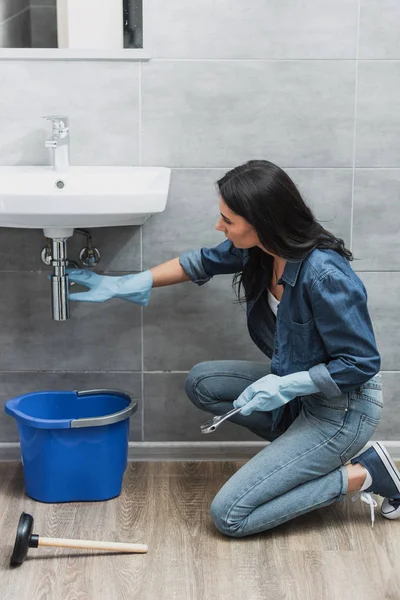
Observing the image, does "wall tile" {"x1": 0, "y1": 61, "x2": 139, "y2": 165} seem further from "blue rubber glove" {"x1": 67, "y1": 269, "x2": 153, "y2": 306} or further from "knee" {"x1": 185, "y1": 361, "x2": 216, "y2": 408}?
"knee" {"x1": 185, "y1": 361, "x2": 216, "y2": 408}

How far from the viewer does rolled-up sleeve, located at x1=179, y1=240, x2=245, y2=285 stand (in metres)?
2.31

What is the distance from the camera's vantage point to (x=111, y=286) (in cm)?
228

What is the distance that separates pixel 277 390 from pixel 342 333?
8.3 inches

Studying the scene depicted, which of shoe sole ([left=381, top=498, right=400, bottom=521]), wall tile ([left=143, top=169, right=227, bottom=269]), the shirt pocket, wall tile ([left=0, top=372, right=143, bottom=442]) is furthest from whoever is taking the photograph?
wall tile ([left=0, top=372, right=143, bottom=442])

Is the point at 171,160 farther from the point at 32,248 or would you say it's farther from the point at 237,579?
the point at 237,579

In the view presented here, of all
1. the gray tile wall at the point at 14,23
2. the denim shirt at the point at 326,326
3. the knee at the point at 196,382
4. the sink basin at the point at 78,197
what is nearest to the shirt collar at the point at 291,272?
the denim shirt at the point at 326,326

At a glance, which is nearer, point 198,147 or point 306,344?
point 306,344

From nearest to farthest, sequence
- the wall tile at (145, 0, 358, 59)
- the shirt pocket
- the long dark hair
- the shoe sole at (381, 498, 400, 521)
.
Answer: the long dark hair
the shirt pocket
the shoe sole at (381, 498, 400, 521)
the wall tile at (145, 0, 358, 59)

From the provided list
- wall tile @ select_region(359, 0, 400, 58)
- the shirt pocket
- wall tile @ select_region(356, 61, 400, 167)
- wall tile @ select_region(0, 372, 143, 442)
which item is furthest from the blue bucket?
wall tile @ select_region(359, 0, 400, 58)

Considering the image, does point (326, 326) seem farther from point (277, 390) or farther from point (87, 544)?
point (87, 544)

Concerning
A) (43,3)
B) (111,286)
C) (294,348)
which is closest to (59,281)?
(111,286)

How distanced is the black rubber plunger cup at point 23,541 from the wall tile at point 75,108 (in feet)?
3.34

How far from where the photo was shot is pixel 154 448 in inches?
103

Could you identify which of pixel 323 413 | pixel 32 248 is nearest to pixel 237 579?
pixel 323 413
